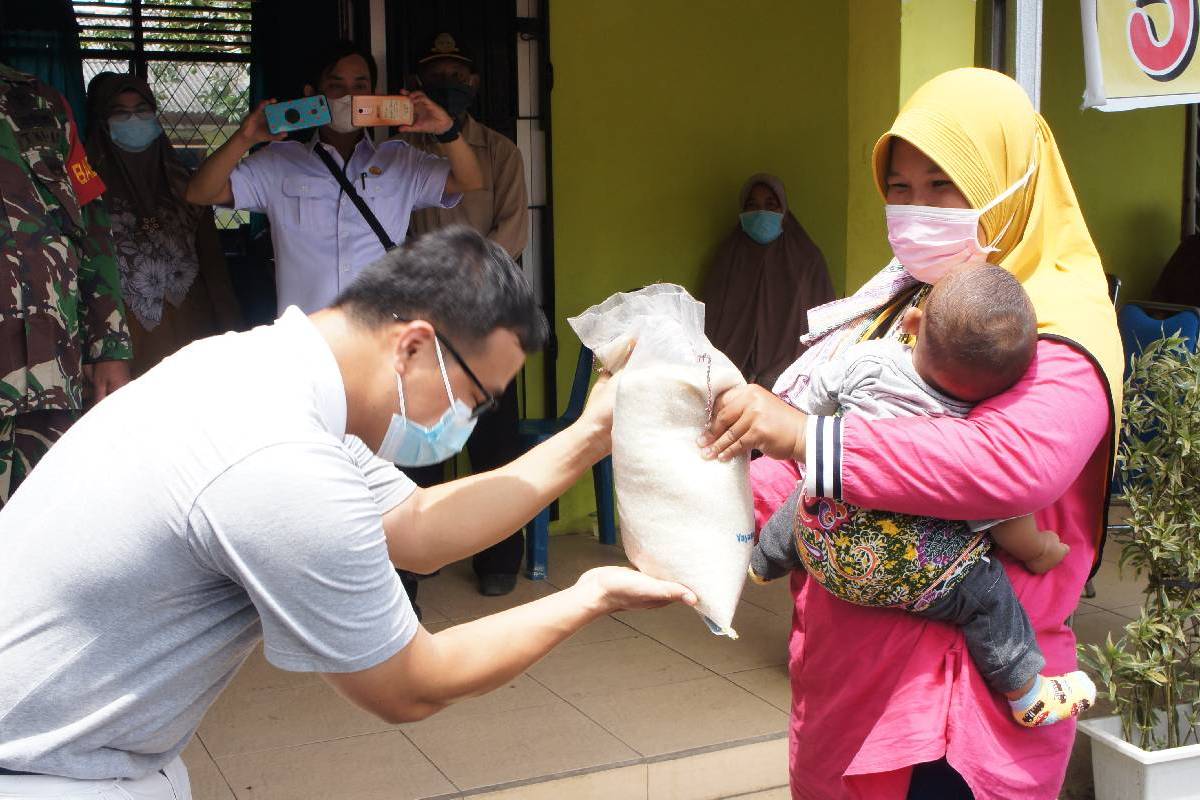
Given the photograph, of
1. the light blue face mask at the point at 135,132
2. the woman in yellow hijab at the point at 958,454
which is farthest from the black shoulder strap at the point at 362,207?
the woman in yellow hijab at the point at 958,454

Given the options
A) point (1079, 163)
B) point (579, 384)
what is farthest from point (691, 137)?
point (1079, 163)

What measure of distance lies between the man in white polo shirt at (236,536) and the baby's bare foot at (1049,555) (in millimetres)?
778

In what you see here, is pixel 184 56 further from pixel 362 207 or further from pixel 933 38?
pixel 933 38

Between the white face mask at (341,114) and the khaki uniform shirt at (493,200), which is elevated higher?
the white face mask at (341,114)

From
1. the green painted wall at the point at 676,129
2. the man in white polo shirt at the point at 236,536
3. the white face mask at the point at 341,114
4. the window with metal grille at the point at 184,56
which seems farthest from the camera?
the green painted wall at the point at 676,129

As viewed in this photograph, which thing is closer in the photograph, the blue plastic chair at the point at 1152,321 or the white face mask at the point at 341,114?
the white face mask at the point at 341,114

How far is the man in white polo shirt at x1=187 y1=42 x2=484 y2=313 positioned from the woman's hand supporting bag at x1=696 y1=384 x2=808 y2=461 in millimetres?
2746

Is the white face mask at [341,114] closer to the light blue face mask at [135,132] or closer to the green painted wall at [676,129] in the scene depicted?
the light blue face mask at [135,132]

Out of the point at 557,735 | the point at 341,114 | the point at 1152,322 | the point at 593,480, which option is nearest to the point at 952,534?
the point at 557,735

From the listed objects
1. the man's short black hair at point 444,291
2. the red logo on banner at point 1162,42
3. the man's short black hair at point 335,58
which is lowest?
the man's short black hair at point 444,291

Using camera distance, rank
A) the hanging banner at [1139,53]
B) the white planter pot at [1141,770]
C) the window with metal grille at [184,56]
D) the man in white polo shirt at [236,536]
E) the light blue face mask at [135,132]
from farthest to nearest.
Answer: the window with metal grille at [184,56] < the light blue face mask at [135,132] < the white planter pot at [1141,770] < the hanging banner at [1139,53] < the man in white polo shirt at [236,536]

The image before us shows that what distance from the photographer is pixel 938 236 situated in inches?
76.2

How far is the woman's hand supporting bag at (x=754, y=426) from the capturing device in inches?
68.9

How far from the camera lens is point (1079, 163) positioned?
6.58 metres
